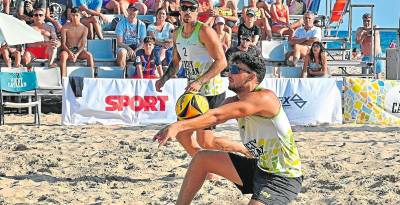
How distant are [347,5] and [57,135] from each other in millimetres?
8777

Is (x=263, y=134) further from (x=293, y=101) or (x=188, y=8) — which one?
(x=293, y=101)

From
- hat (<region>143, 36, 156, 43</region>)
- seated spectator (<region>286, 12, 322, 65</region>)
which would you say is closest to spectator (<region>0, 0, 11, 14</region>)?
hat (<region>143, 36, 156, 43</region>)

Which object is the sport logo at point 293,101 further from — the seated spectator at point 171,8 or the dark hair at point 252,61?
the dark hair at point 252,61

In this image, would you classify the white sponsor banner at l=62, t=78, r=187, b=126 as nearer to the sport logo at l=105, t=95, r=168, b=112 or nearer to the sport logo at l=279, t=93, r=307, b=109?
the sport logo at l=105, t=95, r=168, b=112

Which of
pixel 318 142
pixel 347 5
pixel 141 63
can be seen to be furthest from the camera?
pixel 347 5

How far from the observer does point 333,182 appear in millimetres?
6254

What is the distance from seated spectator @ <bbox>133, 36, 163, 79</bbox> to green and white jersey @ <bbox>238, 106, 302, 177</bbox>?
814 centimetres

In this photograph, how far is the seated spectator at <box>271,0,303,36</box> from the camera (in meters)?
14.1

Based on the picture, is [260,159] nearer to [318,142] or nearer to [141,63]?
[318,142]

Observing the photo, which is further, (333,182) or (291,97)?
(291,97)

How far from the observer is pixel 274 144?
3912 millimetres

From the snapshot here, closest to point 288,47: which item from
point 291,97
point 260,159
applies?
point 291,97

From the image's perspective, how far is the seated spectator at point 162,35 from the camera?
12.4 metres

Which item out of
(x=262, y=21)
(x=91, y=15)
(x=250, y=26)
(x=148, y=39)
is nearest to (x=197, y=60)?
(x=148, y=39)
